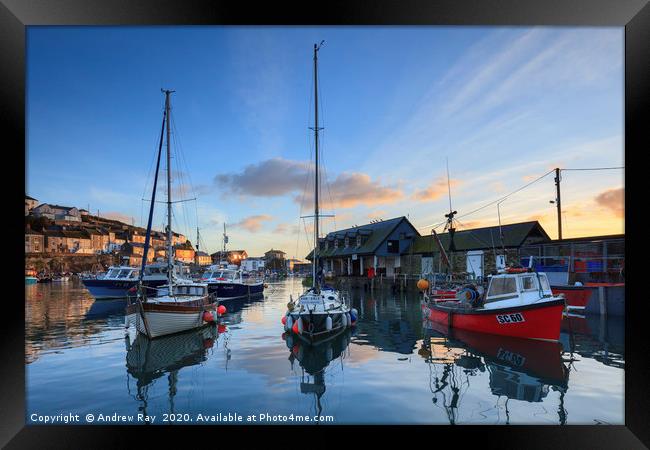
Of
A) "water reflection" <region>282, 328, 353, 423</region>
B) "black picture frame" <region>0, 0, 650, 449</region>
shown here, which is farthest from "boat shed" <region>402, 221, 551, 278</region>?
"black picture frame" <region>0, 0, 650, 449</region>

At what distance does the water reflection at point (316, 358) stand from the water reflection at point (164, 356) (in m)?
3.17

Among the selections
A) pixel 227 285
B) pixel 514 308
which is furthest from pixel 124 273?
pixel 514 308

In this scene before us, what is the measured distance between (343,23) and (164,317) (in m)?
14.8

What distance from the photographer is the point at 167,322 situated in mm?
17422

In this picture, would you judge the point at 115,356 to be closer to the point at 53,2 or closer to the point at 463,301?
the point at 53,2

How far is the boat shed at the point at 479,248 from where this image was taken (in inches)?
1298

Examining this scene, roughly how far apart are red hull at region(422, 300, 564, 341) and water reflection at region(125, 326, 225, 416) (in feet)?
37.3

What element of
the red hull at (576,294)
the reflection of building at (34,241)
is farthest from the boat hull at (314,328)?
the reflection of building at (34,241)

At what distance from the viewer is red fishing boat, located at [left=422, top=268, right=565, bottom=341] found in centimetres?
1555

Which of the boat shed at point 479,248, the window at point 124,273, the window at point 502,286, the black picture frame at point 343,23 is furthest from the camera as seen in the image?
the window at point 124,273

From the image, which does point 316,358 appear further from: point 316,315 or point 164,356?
point 164,356

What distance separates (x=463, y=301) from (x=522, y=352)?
5388 mm

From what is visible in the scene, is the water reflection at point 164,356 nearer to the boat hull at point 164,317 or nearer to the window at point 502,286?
the boat hull at point 164,317

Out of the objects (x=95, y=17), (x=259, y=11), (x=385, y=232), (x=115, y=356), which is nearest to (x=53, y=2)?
(x=95, y=17)
